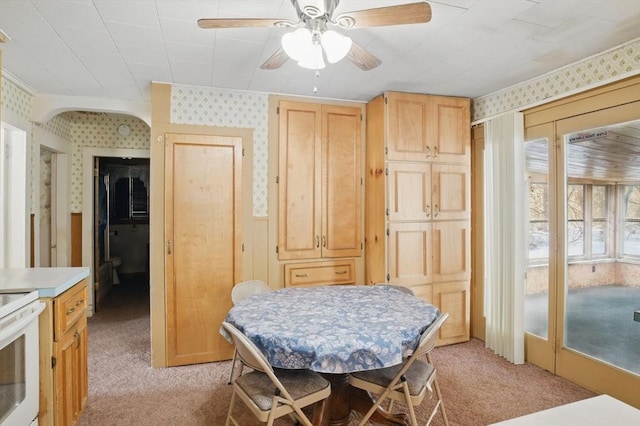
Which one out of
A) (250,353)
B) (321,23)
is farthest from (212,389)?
(321,23)

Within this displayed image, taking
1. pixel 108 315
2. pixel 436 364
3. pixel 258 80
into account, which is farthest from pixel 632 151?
pixel 108 315

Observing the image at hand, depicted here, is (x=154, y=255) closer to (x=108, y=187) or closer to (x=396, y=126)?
(x=396, y=126)

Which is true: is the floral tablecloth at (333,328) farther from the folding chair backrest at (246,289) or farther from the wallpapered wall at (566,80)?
the wallpapered wall at (566,80)

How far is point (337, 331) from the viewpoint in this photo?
1.84 meters

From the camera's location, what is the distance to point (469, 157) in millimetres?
3646

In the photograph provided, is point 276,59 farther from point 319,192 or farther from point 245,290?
point 245,290

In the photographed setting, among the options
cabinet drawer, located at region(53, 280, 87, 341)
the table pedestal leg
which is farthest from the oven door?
the table pedestal leg

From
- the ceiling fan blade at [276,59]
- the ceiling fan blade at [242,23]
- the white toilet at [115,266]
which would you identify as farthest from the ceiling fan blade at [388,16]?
the white toilet at [115,266]

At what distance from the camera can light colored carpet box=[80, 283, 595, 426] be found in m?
2.37

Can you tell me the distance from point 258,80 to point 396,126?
1321 millimetres

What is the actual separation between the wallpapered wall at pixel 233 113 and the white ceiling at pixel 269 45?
14cm

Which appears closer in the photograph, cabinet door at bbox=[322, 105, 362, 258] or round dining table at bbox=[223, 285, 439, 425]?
round dining table at bbox=[223, 285, 439, 425]

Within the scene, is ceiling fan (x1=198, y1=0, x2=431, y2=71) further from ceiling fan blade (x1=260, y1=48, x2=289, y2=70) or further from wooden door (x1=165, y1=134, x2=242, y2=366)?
wooden door (x1=165, y1=134, x2=242, y2=366)

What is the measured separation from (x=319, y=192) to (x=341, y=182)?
0.84 ft
